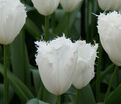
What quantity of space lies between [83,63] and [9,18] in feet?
0.88

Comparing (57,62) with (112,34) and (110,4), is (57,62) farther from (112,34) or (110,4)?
(110,4)

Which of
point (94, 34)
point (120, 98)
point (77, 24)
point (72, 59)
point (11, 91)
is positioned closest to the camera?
point (72, 59)

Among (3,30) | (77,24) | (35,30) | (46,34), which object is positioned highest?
(3,30)

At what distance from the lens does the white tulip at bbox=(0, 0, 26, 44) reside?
3.42 ft

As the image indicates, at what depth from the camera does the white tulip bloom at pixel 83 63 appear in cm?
94

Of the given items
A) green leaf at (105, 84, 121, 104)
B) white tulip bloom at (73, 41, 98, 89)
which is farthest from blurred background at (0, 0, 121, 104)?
white tulip bloom at (73, 41, 98, 89)

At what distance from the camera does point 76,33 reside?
183cm

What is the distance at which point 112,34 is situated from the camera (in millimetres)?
957

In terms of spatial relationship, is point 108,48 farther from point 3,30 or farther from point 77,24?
point 77,24

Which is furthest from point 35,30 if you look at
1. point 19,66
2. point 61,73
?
point 61,73

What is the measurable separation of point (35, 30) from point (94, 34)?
1.14ft

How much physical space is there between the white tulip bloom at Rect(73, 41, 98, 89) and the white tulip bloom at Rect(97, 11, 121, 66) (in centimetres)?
5

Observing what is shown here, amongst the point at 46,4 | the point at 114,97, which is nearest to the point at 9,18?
the point at 46,4

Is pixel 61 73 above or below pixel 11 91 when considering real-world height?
above
